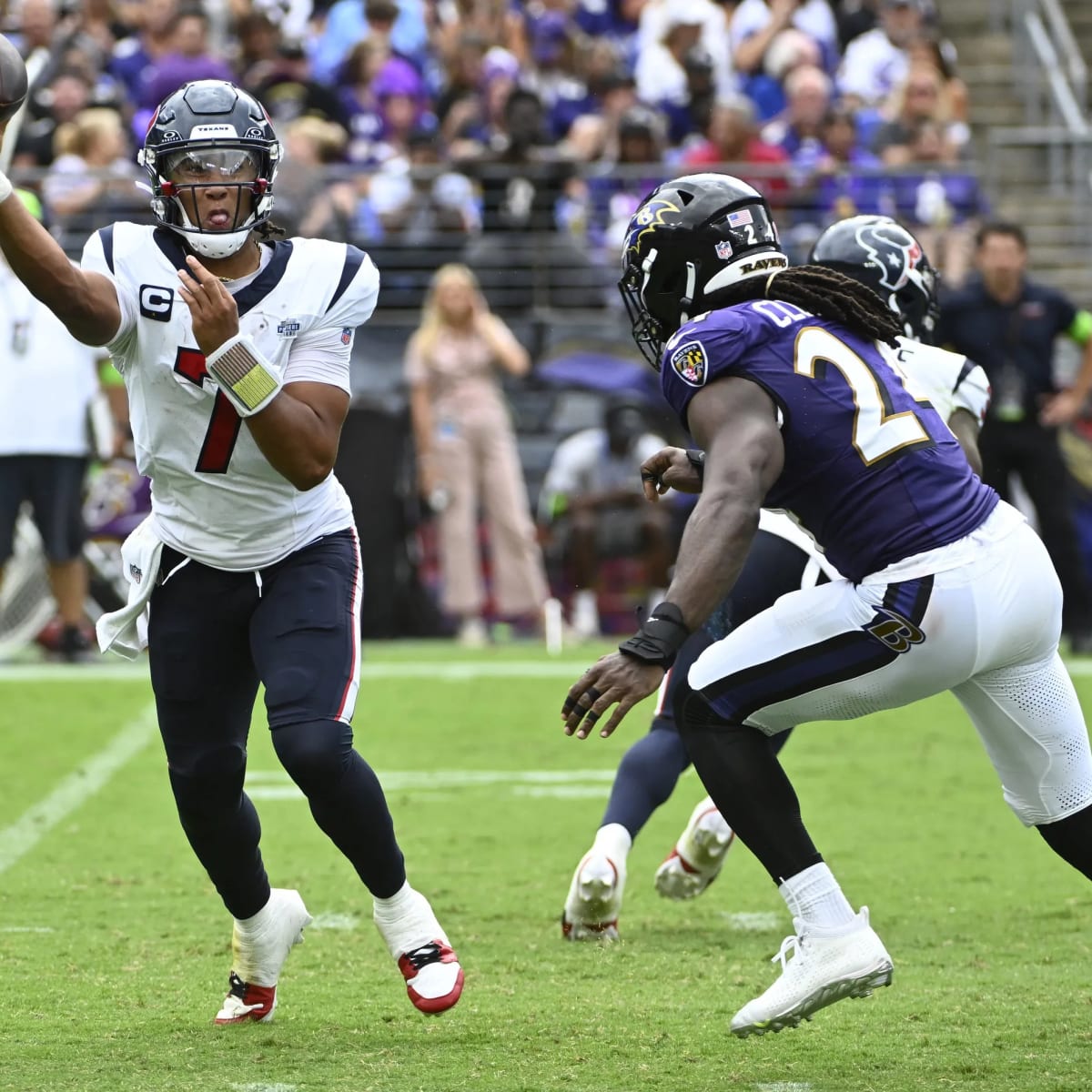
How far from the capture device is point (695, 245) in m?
4.03

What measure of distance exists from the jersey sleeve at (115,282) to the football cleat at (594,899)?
5.73 ft

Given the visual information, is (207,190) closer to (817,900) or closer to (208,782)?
(208,782)

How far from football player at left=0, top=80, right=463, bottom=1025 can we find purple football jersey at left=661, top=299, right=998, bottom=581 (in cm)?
83

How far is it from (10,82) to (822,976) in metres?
2.23

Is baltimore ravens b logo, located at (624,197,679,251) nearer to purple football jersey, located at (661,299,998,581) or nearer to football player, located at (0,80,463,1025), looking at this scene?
purple football jersey, located at (661,299,998,581)

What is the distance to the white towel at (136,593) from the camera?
420cm

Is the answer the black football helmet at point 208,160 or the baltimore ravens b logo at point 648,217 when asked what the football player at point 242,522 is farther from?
the baltimore ravens b logo at point 648,217

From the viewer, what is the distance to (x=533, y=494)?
12461mm

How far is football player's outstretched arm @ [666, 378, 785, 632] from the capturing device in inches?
140

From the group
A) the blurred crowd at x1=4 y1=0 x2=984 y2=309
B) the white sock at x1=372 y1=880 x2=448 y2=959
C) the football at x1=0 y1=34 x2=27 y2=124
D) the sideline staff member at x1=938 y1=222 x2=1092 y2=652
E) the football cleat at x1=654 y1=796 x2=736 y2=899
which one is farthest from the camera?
the blurred crowd at x1=4 y1=0 x2=984 y2=309

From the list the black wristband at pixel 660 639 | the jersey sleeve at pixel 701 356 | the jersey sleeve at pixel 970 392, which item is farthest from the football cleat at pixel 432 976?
the jersey sleeve at pixel 970 392

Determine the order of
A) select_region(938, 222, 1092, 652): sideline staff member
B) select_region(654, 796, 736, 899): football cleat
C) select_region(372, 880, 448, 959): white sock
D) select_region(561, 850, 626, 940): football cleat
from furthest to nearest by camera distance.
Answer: select_region(938, 222, 1092, 652): sideline staff member < select_region(654, 796, 736, 899): football cleat < select_region(561, 850, 626, 940): football cleat < select_region(372, 880, 448, 959): white sock

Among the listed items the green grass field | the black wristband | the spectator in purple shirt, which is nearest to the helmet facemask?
the black wristband

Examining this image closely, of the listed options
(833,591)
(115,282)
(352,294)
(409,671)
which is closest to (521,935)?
(833,591)
